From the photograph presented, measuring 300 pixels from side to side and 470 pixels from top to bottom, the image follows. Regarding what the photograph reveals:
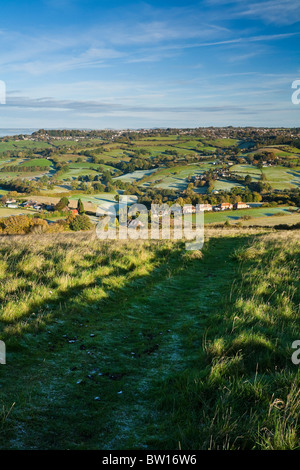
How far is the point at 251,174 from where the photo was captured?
104000 millimetres

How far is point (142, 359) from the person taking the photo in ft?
19.0

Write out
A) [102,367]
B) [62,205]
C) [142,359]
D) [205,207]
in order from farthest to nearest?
[62,205] < [205,207] < [142,359] < [102,367]

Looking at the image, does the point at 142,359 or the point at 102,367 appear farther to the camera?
the point at 142,359

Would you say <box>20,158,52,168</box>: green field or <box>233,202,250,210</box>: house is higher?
<box>20,158,52,168</box>: green field

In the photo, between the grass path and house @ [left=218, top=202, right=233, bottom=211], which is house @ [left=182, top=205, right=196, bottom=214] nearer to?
house @ [left=218, top=202, right=233, bottom=211]

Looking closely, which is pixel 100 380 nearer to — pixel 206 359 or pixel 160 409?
pixel 160 409

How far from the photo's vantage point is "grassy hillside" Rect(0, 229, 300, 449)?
11.9 feet

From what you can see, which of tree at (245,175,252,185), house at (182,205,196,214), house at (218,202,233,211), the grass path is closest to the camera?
the grass path

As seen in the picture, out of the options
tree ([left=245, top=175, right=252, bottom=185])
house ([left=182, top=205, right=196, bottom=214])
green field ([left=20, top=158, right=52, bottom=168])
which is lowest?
house ([left=182, top=205, right=196, bottom=214])

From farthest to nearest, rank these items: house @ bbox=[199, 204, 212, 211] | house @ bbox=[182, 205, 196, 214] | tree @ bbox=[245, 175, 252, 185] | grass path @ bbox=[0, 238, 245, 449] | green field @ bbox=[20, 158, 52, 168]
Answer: green field @ bbox=[20, 158, 52, 168] < tree @ bbox=[245, 175, 252, 185] < house @ bbox=[199, 204, 212, 211] < house @ bbox=[182, 205, 196, 214] < grass path @ bbox=[0, 238, 245, 449]

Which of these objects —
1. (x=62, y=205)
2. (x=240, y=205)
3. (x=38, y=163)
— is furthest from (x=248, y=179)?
(x=38, y=163)

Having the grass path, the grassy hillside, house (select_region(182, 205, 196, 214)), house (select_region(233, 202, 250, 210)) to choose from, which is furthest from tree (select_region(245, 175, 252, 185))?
the grass path

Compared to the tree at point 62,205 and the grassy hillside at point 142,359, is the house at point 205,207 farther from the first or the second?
the grassy hillside at point 142,359

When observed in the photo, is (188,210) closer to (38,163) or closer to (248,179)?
(248,179)
